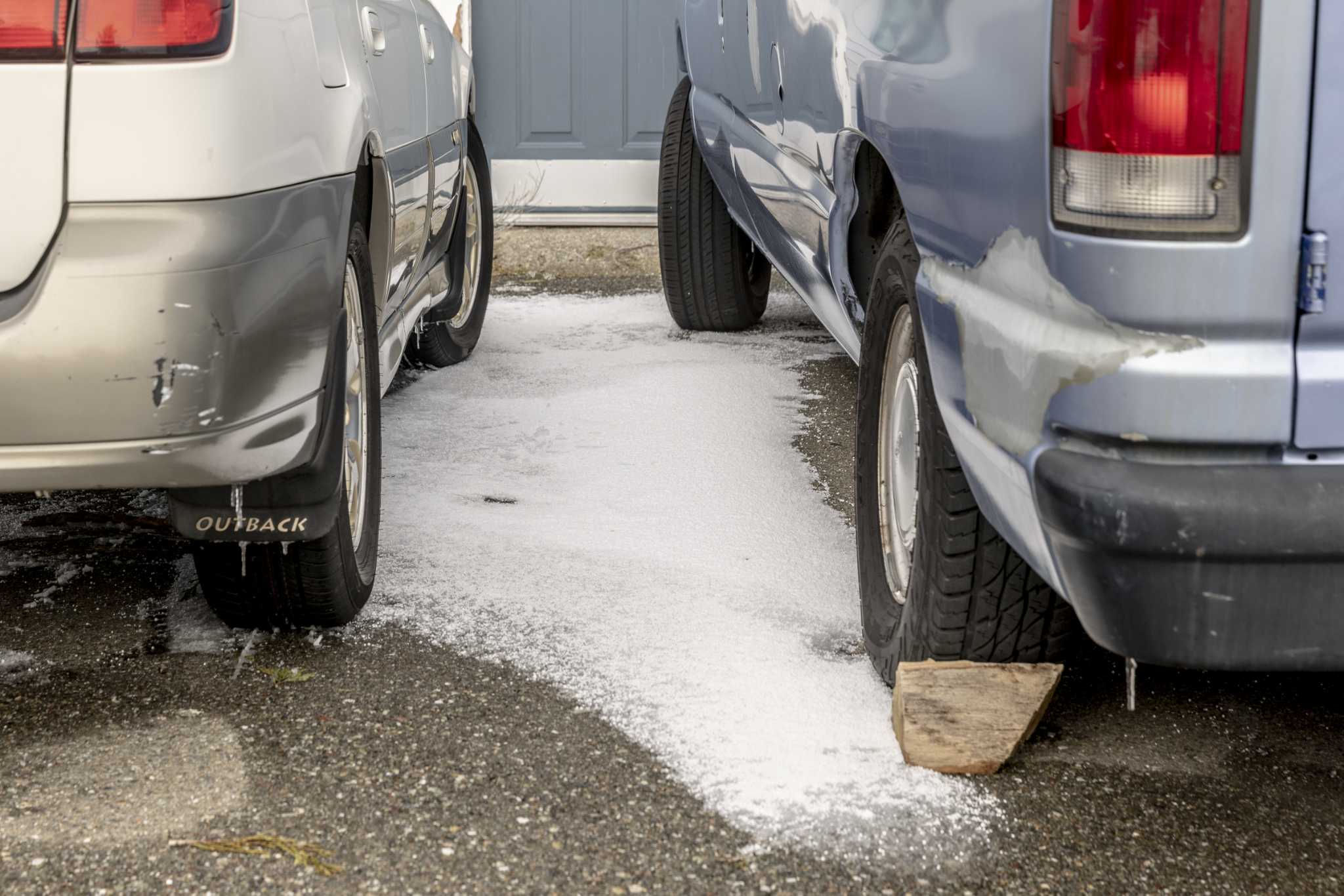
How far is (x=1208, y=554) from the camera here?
4.53ft

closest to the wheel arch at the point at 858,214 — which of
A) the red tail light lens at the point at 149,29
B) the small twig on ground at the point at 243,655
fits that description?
the red tail light lens at the point at 149,29

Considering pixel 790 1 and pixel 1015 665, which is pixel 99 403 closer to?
pixel 1015 665

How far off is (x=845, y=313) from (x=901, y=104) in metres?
0.88

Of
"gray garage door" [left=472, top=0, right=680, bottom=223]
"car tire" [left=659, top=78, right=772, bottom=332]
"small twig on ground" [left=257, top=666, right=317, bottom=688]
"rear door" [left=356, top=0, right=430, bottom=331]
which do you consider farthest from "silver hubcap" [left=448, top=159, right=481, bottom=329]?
"small twig on ground" [left=257, top=666, right=317, bottom=688]

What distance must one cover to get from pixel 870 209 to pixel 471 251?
A: 2598mm

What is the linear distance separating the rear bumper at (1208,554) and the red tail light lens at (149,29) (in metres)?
1.07

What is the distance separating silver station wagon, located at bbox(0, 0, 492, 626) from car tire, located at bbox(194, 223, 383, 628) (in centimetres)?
10

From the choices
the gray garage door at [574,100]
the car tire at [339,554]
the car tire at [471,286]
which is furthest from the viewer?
the gray garage door at [574,100]

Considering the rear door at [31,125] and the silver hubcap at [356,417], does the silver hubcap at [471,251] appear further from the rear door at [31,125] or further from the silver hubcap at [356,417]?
the rear door at [31,125]

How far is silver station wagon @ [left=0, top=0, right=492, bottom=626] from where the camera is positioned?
1694 millimetres

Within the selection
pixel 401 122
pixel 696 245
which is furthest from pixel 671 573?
pixel 696 245

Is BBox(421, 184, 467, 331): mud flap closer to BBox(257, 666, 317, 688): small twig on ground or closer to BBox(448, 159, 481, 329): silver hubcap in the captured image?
BBox(448, 159, 481, 329): silver hubcap

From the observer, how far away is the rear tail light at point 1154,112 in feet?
4.35

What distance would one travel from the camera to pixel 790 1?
109 inches
